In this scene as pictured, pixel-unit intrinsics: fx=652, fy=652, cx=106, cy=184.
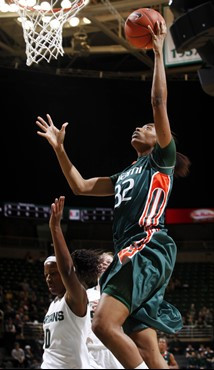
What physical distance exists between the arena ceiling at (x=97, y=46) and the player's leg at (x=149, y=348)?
912 cm

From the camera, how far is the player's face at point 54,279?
4.50 m

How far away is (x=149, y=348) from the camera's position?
397cm

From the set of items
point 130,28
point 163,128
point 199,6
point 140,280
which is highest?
point 199,6

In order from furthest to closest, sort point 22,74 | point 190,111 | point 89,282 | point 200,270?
point 200,270 < point 190,111 < point 22,74 < point 89,282

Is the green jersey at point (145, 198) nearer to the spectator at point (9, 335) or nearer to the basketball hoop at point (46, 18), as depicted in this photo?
the basketball hoop at point (46, 18)

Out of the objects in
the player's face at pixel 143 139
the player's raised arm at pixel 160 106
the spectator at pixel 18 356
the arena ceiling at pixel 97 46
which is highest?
the arena ceiling at pixel 97 46

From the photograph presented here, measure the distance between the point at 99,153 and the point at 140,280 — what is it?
1728 centimetres

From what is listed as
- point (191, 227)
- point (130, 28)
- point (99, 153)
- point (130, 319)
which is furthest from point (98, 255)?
point (191, 227)

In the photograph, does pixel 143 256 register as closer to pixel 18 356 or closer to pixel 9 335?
pixel 18 356

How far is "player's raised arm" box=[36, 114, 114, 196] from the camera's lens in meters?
4.75

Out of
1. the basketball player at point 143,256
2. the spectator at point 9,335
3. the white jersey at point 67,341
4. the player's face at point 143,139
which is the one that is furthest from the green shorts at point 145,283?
the spectator at point 9,335

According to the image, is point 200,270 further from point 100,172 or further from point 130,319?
point 130,319

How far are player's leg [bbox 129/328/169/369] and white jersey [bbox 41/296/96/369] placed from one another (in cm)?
47

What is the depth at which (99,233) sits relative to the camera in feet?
79.4
